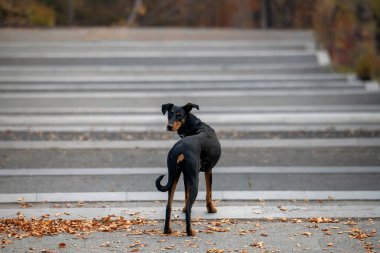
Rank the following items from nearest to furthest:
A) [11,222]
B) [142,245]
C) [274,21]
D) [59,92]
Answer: [142,245] < [11,222] < [59,92] < [274,21]

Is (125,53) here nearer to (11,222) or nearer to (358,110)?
(358,110)

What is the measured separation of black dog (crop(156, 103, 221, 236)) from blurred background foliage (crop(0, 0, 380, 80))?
71.4 feet

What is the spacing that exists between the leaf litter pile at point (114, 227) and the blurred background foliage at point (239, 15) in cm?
2155

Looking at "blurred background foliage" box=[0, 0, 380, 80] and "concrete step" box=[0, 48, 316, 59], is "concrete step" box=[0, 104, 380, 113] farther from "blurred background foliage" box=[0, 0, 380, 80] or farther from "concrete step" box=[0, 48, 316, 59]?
"blurred background foliage" box=[0, 0, 380, 80]

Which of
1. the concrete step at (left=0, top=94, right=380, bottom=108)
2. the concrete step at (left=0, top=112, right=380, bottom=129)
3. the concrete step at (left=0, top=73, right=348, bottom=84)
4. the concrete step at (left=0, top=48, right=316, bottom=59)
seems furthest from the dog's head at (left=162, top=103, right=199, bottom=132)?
the concrete step at (left=0, top=48, right=316, bottom=59)

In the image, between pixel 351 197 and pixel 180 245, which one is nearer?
pixel 180 245

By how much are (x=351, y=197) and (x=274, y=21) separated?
26.4 meters

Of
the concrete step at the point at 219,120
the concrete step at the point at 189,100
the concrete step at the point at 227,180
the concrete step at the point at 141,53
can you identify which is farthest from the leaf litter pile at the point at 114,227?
the concrete step at the point at 141,53

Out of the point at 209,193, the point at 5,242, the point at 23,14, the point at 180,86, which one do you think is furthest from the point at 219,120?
the point at 23,14

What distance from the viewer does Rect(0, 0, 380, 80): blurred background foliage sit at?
31.9 m

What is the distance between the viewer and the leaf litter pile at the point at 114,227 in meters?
8.17

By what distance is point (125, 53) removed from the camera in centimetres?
2445

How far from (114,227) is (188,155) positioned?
1.26 metres

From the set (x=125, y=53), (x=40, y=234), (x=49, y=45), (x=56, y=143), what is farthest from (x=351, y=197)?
(x=49, y=45)
